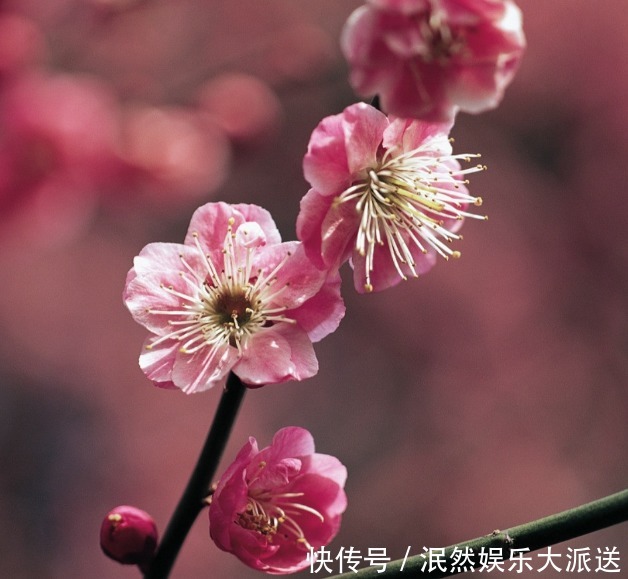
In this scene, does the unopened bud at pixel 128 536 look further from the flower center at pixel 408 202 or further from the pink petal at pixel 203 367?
the flower center at pixel 408 202

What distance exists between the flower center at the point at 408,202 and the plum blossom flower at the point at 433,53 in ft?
0.30

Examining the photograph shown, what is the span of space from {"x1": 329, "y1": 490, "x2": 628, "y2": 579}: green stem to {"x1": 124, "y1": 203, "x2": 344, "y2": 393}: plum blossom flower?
4.8 inches

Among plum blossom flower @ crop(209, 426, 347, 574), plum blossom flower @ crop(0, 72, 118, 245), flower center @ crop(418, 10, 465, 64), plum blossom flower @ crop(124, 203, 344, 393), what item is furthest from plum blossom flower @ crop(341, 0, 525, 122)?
plum blossom flower @ crop(0, 72, 118, 245)

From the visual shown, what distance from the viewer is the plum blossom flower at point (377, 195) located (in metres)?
0.51

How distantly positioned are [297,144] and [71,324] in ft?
4.19

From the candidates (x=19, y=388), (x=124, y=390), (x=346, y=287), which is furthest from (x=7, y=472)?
(x=346, y=287)

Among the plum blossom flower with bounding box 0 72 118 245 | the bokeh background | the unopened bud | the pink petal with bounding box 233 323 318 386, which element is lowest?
the bokeh background

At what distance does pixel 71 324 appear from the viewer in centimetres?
346

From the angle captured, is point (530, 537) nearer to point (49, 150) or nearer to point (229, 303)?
point (229, 303)

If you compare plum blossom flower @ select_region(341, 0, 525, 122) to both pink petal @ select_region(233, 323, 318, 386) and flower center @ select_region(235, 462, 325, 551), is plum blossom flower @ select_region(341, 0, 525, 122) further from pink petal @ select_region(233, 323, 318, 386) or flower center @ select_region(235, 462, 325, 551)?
flower center @ select_region(235, 462, 325, 551)

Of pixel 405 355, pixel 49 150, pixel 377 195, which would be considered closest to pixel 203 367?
pixel 377 195

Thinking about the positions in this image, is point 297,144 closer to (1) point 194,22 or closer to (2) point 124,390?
(1) point 194,22

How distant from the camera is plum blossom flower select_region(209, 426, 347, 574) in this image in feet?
1.73

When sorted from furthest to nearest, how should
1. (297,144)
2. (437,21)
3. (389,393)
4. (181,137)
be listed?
(297,144)
(389,393)
(181,137)
(437,21)
